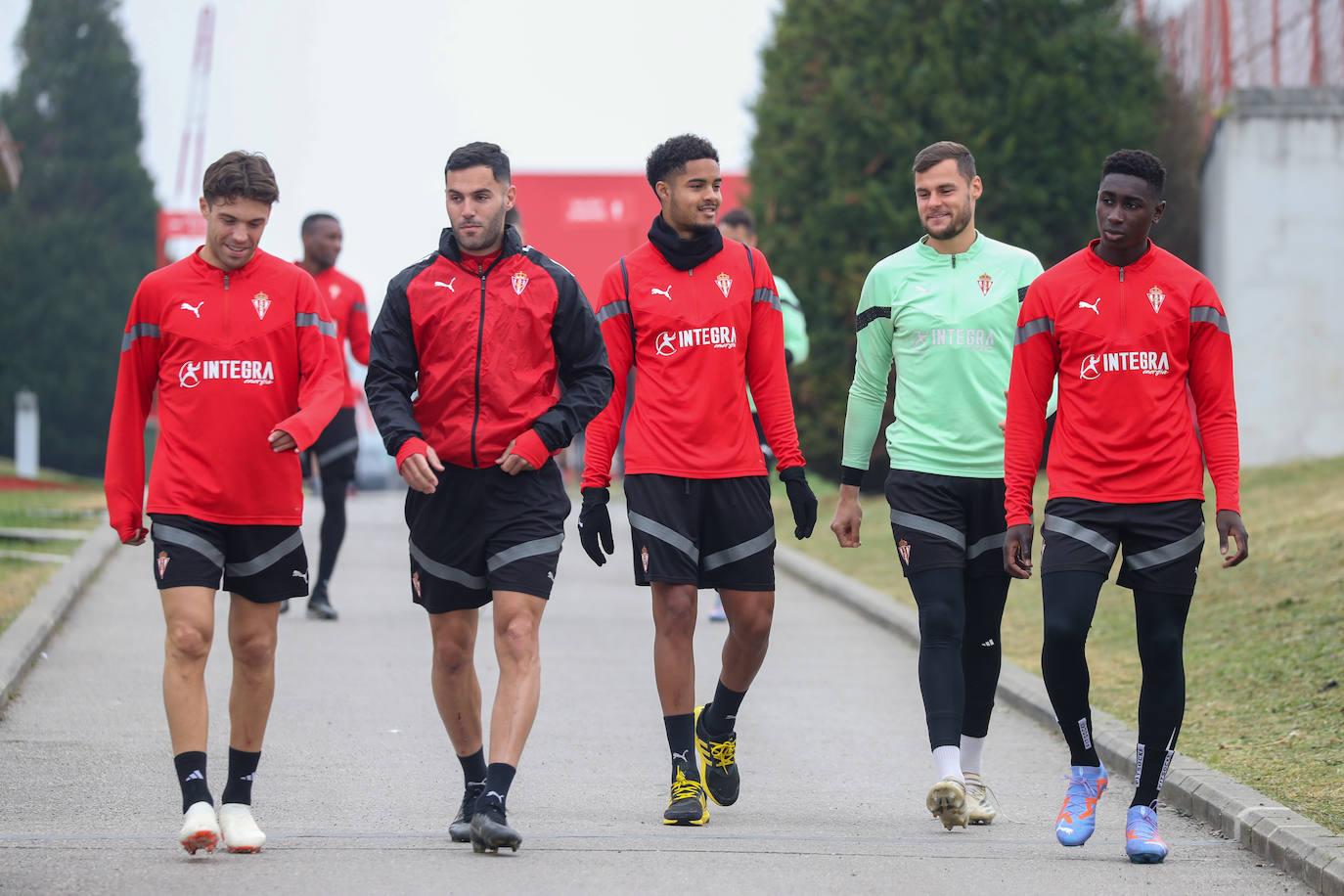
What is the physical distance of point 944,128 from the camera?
75.3ft

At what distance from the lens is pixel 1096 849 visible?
23.0 feet

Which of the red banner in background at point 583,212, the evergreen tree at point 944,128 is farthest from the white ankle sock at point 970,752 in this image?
the red banner in background at point 583,212

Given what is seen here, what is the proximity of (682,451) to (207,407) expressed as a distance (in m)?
1.57

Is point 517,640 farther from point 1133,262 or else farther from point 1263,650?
point 1263,650

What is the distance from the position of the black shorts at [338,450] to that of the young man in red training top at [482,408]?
5.98 metres

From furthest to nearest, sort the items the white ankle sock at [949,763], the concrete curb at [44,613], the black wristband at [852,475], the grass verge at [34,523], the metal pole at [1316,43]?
the metal pole at [1316,43] → the grass verge at [34,523] → the concrete curb at [44,613] → the black wristband at [852,475] → the white ankle sock at [949,763]

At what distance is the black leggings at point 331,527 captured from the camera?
13109mm

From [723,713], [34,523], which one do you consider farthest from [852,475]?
[34,523]

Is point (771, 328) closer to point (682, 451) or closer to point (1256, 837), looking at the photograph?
point (682, 451)

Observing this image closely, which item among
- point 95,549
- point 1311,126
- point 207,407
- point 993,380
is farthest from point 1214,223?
point 207,407

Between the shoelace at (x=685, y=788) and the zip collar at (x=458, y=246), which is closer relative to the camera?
the zip collar at (x=458, y=246)

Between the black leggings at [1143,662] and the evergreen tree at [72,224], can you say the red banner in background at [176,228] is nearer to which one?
the evergreen tree at [72,224]

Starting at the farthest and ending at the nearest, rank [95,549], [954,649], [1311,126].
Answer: [1311,126]
[95,549]
[954,649]

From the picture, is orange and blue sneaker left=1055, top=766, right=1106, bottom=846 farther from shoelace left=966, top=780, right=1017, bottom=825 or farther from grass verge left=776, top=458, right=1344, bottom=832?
grass verge left=776, top=458, right=1344, bottom=832
